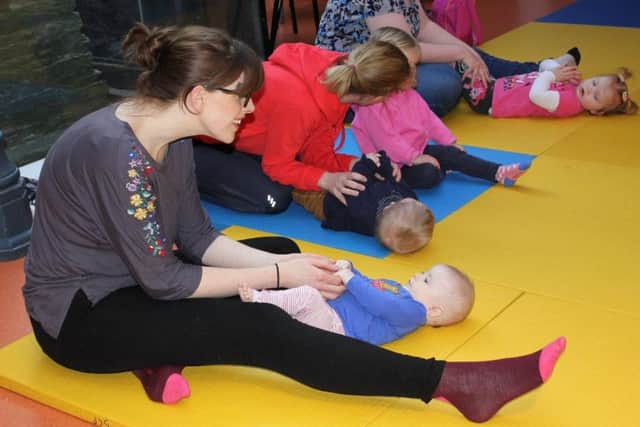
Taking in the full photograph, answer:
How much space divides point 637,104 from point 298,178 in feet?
7.31

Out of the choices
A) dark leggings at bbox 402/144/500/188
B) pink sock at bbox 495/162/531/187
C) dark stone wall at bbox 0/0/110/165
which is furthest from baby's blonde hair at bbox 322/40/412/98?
dark stone wall at bbox 0/0/110/165

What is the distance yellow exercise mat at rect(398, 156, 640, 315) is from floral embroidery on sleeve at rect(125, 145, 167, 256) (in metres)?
1.24

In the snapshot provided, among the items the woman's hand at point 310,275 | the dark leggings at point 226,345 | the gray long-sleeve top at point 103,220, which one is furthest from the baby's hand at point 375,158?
the dark leggings at point 226,345

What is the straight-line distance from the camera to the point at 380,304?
106 inches

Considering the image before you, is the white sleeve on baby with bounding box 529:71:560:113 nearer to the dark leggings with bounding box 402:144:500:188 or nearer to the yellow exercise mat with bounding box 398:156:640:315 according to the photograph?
the yellow exercise mat with bounding box 398:156:640:315

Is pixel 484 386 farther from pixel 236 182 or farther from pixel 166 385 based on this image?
pixel 236 182

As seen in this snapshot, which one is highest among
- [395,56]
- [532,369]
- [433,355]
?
[395,56]

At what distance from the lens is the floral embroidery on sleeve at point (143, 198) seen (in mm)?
2375

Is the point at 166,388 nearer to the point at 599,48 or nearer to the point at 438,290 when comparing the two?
the point at 438,290

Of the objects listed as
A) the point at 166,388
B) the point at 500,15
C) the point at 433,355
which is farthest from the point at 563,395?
the point at 500,15

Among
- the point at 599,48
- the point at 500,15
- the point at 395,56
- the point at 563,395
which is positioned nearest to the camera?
the point at 563,395

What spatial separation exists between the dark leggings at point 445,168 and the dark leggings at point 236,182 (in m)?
0.56

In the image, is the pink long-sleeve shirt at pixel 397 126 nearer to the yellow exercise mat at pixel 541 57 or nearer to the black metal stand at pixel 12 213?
the yellow exercise mat at pixel 541 57

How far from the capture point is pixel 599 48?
598cm
